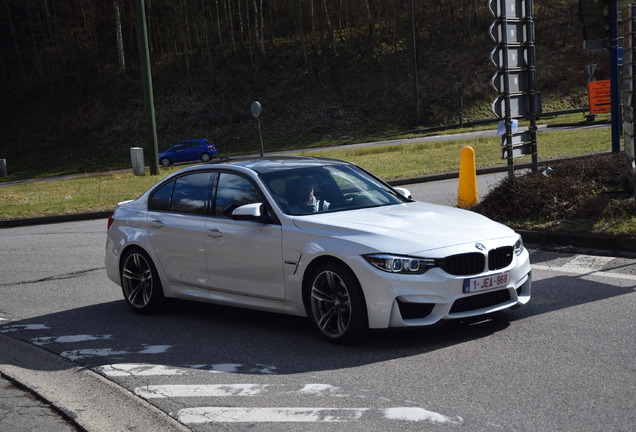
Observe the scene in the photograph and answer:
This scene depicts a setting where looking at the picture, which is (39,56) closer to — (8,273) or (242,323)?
(8,273)

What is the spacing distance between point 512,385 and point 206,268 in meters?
3.39

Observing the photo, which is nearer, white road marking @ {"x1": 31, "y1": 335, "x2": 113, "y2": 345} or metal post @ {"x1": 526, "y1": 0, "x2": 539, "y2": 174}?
white road marking @ {"x1": 31, "y1": 335, "x2": 113, "y2": 345}

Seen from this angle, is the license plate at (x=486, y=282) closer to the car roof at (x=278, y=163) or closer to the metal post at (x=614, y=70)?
the car roof at (x=278, y=163)

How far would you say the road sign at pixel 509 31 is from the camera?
13383 mm

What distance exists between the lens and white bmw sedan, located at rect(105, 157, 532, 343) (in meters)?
6.70

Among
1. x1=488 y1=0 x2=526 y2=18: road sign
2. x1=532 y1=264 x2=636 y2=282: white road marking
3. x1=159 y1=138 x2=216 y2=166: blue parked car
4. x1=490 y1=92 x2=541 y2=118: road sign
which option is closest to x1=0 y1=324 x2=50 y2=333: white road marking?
x1=532 y1=264 x2=636 y2=282: white road marking

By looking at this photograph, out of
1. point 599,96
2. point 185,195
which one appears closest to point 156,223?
point 185,195

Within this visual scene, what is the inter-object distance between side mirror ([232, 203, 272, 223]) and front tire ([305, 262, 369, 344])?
757 mm

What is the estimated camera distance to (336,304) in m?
6.96

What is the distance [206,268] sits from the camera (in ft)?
26.7

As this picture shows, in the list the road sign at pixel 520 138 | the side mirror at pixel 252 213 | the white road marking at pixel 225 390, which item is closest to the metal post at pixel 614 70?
the road sign at pixel 520 138

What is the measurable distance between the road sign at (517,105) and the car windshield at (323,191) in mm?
5395

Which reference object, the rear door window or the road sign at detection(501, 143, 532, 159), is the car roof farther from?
the road sign at detection(501, 143, 532, 159)

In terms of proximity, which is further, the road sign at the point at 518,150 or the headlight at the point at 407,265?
the road sign at the point at 518,150
